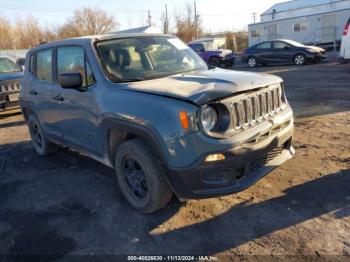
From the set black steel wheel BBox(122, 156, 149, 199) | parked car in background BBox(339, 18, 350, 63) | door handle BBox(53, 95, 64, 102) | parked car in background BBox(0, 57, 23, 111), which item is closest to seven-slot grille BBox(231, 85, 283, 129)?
black steel wheel BBox(122, 156, 149, 199)

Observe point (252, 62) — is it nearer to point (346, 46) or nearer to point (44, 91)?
point (346, 46)

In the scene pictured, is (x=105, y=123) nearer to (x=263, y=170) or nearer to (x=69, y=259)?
(x=69, y=259)

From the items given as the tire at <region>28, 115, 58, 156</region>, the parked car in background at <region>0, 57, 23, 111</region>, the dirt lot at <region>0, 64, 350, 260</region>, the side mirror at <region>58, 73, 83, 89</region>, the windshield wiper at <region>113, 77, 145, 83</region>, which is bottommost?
the dirt lot at <region>0, 64, 350, 260</region>

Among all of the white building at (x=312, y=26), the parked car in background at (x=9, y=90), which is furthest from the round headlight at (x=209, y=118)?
the white building at (x=312, y=26)

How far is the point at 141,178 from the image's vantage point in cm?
382

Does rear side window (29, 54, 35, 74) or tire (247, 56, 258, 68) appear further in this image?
tire (247, 56, 258, 68)

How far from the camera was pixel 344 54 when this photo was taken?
13180mm

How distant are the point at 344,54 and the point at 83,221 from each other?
12.4 m

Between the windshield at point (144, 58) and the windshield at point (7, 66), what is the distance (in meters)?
7.40

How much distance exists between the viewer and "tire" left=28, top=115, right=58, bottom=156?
5980 millimetres

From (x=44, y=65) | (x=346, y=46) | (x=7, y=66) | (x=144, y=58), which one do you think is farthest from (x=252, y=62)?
(x=144, y=58)

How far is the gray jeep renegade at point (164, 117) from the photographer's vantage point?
3.17 m

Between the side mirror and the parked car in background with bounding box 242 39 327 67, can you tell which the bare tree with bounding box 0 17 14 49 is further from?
the side mirror

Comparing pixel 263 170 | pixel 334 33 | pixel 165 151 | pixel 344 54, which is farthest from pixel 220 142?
pixel 334 33
